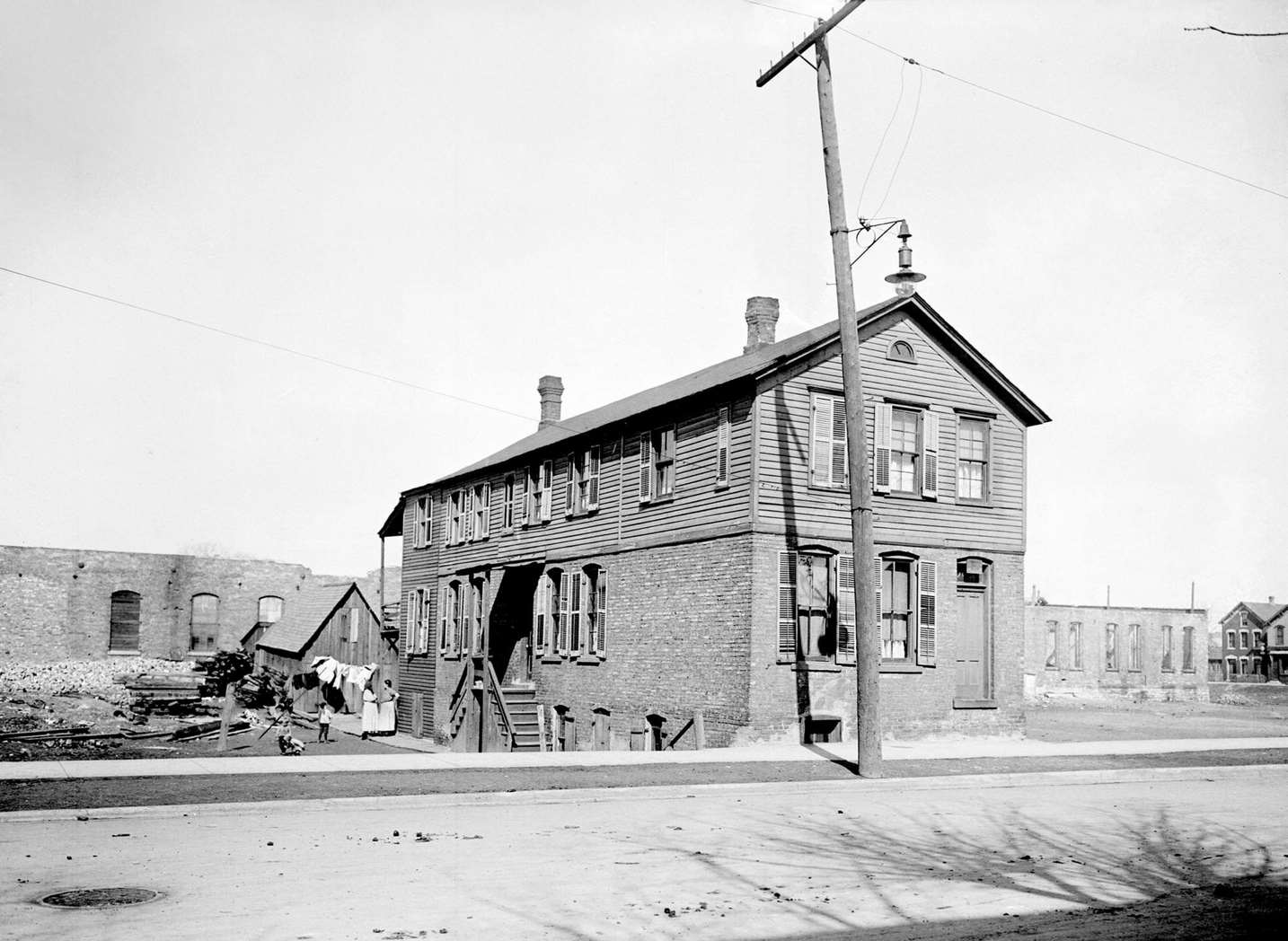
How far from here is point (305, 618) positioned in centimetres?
4794

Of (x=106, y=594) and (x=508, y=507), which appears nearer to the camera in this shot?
(x=508, y=507)

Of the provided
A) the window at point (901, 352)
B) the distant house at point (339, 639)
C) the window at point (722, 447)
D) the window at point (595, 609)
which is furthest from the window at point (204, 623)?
the window at point (901, 352)

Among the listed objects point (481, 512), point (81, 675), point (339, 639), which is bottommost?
point (81, 675)

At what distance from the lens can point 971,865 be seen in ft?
31.1

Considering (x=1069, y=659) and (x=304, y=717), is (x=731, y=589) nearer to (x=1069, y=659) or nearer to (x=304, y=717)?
(x=304, y=717)

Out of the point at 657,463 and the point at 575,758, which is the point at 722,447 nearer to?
the point at 657,463

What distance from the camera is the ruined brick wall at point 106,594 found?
4806 centimetres

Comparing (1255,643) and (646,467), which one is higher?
(646,467)

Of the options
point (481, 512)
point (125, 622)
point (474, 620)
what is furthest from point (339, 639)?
point (474, 620)

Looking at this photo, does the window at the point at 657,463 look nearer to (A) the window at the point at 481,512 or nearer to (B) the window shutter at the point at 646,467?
(B) the window shutter at the point at 646,467

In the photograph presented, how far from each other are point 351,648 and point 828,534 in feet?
96.1

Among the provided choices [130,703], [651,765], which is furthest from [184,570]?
[651,765]

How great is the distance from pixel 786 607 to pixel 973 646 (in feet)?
15.9

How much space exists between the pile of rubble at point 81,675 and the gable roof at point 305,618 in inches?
161
